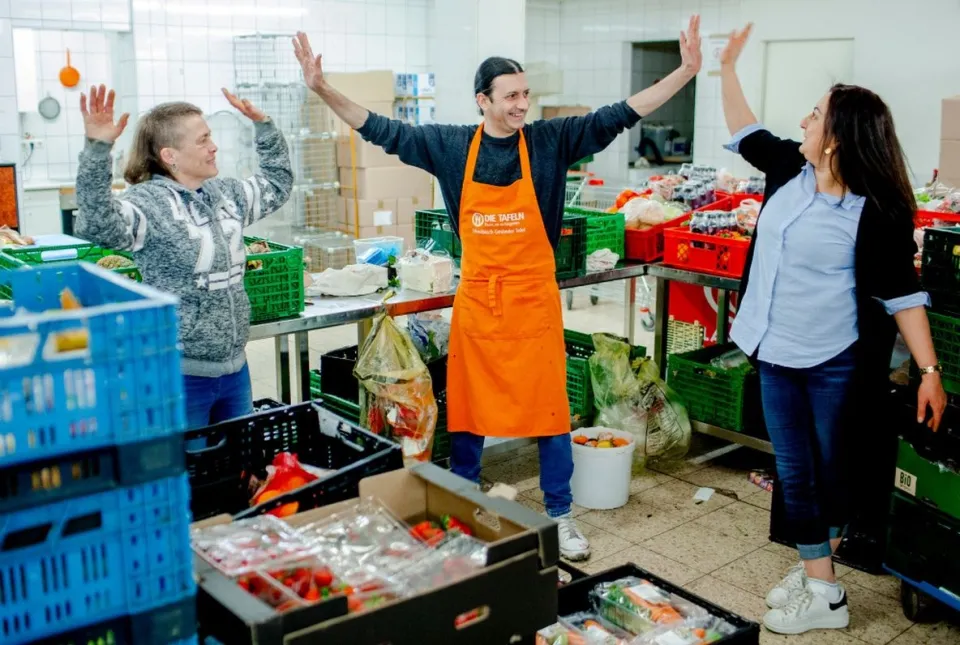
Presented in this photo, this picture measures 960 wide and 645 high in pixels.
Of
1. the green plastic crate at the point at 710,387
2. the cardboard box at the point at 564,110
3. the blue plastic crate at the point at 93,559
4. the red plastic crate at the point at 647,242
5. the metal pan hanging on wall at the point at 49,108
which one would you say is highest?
the cardboard box at the point at 564,110

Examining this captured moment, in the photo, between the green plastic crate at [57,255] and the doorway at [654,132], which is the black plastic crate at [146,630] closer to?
the green plastic crate at [57,255]

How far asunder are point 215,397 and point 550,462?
128 centimetres

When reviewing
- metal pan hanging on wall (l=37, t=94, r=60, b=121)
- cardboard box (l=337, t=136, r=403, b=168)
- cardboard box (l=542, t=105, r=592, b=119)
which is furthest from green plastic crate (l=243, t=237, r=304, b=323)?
cardboard box (l=542, t=105, r=592, b=119)

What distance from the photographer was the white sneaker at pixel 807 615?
3.03m

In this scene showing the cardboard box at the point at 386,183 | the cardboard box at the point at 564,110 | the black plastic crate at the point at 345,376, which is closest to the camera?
the black plastic crate at the point at 345,376

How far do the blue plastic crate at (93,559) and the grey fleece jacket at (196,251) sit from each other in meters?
1.36

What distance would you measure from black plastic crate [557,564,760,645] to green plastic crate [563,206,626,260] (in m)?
2.10

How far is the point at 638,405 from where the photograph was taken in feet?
Answer: 14.4

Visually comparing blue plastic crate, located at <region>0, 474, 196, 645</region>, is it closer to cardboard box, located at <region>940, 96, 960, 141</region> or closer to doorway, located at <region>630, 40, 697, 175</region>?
cardboard box, located at <region>940, 96, 960, 141</region>

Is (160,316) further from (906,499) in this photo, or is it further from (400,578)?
(906,499)

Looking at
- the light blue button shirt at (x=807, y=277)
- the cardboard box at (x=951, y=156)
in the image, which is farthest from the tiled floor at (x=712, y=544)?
the cardboard box at (x=951, y=156)

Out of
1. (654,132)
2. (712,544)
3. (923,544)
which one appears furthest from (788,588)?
(654,132)

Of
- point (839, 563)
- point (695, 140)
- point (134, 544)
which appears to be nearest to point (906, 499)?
point (839, 563)

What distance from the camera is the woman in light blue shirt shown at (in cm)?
269
